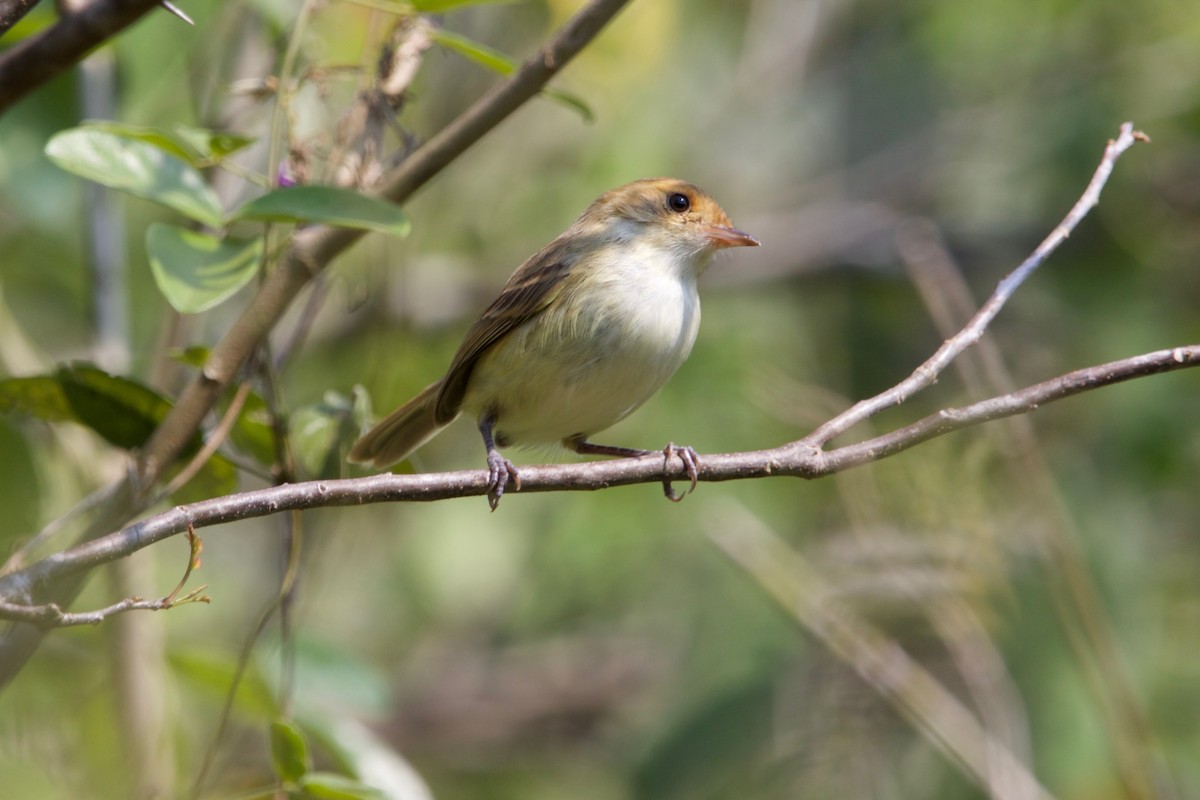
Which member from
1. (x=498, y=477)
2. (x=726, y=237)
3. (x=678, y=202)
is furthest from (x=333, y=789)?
(x=678, y=202)

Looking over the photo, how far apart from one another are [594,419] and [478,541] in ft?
7.96

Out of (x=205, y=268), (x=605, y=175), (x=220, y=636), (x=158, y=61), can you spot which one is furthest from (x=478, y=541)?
(x=205, y=268)

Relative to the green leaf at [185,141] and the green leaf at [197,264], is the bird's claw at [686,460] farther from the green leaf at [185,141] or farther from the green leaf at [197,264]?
the green leaf at [185,141]

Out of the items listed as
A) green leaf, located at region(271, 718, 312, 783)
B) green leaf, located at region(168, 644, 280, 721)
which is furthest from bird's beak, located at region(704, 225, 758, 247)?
green leaf, located at region(271, 718, 312, 783)

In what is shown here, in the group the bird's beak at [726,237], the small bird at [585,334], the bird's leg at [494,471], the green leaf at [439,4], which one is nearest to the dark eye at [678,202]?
the small bird at [585,334]

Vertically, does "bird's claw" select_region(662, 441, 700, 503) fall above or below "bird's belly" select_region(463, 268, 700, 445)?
below

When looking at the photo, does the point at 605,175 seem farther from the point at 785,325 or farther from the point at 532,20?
the point at 785,325

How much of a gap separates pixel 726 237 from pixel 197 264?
5.69ft

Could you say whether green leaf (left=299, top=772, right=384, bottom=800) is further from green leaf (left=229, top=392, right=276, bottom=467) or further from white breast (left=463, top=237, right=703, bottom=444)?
white breast (left=463, top=237, right=703, bottom=444)

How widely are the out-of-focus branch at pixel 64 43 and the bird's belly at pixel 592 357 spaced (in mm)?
1470

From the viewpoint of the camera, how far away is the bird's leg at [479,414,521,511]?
2.53 m

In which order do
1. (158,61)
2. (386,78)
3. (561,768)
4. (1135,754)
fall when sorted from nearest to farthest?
(386,78)
(158,61)
(1135,754)
(561,768)

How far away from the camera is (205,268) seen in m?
2.69

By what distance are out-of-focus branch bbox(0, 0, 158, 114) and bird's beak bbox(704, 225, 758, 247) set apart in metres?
1.91
